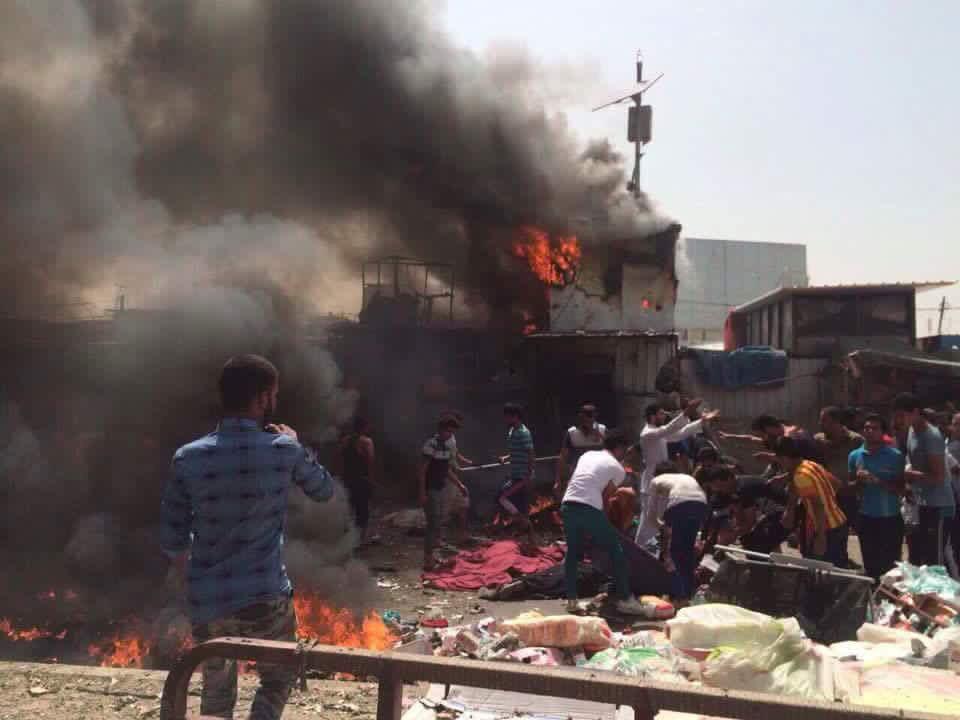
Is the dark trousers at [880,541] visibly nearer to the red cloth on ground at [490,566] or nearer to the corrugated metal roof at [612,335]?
the red cloth on ground at [490,566]

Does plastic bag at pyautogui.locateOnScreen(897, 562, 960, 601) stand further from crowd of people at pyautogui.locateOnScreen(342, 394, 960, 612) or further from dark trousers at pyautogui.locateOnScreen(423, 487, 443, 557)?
dark trousers at pyautogui.locateOnScreen(423, 487, 443, 557)

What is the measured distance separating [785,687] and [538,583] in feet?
11.9

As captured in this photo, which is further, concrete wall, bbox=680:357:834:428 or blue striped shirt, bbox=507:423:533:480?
concrete wall, bbox=680:357:834:428

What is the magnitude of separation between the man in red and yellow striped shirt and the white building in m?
35.8

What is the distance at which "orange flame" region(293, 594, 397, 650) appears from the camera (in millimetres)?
5797

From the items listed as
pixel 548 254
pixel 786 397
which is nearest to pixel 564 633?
pixel 786 397

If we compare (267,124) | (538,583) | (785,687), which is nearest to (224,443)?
(785,687)

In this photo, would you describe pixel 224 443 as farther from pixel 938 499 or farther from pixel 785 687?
pixel 938 499

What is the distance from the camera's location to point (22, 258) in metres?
11.9

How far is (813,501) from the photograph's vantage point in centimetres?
534

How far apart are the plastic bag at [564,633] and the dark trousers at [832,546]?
5.86 feet

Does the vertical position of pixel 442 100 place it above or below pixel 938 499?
above

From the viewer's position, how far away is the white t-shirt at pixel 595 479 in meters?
5.93

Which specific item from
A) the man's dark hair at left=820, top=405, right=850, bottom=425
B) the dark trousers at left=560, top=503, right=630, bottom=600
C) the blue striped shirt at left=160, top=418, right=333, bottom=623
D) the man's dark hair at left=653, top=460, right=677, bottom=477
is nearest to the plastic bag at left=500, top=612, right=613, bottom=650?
the dark trousers at left=560, top=503, right=630, bottom=600
